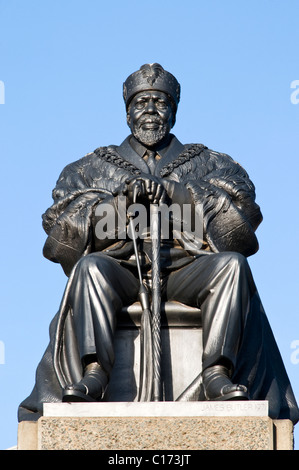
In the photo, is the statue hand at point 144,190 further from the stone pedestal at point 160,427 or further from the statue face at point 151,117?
the stone pedestal at point 160,427

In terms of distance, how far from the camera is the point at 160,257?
35.1 ft

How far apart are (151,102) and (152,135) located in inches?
11.7

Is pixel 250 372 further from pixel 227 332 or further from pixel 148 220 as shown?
pixel 148 220

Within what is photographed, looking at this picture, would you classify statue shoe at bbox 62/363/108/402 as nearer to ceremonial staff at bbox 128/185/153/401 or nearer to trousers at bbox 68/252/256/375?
trousers at bbox 68/252/256/375

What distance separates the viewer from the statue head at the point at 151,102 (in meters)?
11.8

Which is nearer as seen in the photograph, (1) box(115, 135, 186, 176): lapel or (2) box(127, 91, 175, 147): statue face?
(1) box(115, 135, 186, 176): lapel

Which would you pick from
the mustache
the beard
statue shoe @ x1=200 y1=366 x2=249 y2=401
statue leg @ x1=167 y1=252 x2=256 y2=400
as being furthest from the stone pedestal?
the mustache

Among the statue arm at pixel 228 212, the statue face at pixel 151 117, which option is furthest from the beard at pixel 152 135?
the statue arm at pixel 228 212

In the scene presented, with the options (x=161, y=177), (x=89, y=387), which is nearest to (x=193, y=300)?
(x=89, y=387)

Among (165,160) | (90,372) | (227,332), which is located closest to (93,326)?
(90,372)

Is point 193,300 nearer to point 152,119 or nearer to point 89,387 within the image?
point 89,387

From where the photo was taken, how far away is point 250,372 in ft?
34.2

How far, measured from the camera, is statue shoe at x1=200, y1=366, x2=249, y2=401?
31.1ft
